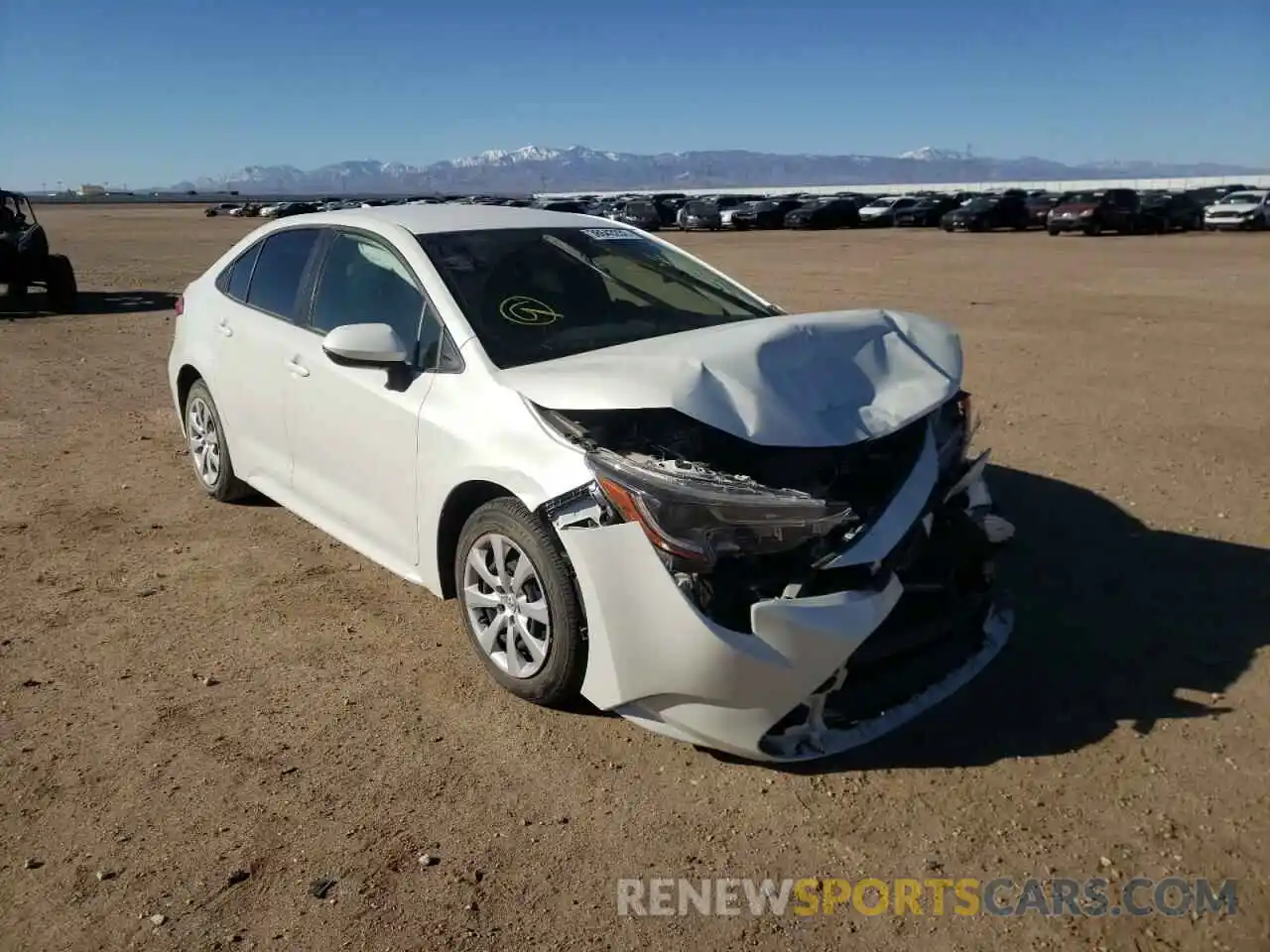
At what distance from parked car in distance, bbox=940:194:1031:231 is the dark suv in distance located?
4657mm

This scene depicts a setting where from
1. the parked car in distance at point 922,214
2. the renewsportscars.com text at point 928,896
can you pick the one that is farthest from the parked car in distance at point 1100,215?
the renewsportscars.com text at point 928,896

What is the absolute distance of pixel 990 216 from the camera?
40.3 metres

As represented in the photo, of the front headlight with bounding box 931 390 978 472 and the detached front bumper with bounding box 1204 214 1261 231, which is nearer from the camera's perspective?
the front headlight with bounding box 931 390 978 472

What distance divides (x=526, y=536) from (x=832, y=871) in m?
1.38

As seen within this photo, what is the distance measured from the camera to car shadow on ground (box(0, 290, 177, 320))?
15430mm

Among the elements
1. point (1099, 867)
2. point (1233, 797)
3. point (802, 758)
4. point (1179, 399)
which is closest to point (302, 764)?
point (802, 758)

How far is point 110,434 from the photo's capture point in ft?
25.0

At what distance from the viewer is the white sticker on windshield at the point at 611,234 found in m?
4.90

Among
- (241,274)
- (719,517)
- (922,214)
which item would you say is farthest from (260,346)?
(922,214)

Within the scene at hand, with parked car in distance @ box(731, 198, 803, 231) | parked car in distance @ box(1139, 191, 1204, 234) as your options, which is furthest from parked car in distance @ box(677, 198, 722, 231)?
parked car in distance @ box(1139, 191, 1204, 234)

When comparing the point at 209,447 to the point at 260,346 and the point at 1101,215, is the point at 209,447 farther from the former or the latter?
the point at 1101,215

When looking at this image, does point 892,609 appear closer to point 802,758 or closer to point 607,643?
point 802,758

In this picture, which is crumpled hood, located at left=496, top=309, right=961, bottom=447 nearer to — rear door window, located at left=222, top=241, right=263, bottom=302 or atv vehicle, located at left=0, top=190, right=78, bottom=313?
rear door window, located at left=222, top=241, right=263, bottom=302

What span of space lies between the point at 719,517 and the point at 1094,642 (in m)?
1.90
